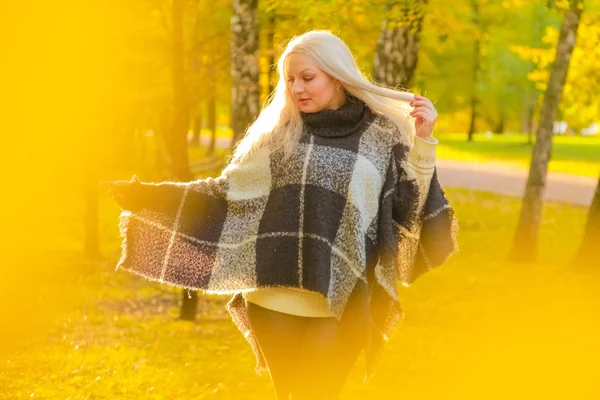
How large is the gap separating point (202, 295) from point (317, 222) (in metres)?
8.76

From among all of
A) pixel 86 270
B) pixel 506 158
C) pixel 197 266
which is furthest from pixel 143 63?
pixel 506 158

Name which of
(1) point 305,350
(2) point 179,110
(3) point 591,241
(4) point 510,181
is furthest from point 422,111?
(4) point 510,181

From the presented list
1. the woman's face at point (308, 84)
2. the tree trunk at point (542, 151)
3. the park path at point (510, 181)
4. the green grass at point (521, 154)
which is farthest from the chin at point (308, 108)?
the green grass at point (521, 154)

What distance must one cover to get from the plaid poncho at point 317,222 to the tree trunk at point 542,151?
865 centimetres

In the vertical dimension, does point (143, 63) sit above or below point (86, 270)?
above

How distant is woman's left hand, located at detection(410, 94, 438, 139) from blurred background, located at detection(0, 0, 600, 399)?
206 cm

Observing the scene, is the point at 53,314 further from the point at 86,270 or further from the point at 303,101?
the point at 303,101

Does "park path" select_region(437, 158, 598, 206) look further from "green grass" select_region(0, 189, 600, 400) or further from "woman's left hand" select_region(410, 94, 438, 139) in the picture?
"woman's left hand" select_region(410, 94, 438, 139)

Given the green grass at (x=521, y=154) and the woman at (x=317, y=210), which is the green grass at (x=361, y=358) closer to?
the woman at (x=317, y=210)

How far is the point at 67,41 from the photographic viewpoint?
12.7m

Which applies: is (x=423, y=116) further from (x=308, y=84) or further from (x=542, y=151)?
(x=542, y=151)

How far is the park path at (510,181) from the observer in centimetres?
2384

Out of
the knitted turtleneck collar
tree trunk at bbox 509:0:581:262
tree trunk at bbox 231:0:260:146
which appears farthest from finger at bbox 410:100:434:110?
tree trunk at bbox 509:0:581:262

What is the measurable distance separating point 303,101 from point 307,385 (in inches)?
49.9
